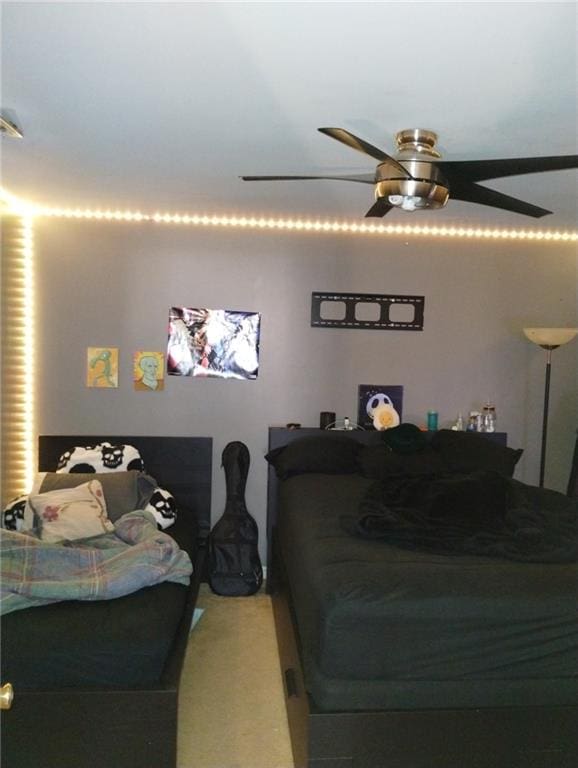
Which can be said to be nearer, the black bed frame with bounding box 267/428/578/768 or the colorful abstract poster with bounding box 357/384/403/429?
the black bed frame with bounding box 267/428/578/768

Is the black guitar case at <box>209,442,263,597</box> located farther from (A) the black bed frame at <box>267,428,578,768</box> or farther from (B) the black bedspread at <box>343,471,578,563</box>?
(A) the black bed frame at <box>267,428,578,768</box>

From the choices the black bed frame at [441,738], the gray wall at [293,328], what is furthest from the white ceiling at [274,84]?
the black bed frame at [441,738]

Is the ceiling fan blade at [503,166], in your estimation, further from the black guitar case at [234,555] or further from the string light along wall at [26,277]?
the black guitar case at [234,555]

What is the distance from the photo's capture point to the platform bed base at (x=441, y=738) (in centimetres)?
157

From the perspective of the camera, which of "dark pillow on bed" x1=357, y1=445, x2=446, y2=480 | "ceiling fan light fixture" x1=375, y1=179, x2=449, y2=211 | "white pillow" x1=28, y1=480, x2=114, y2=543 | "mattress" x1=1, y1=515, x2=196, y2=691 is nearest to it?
"mattress" x1=1, y1=515, x2=196, y2=691

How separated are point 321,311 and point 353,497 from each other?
55.8 inches

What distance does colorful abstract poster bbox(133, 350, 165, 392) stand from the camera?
3539 mm

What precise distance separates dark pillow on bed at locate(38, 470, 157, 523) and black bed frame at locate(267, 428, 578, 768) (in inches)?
60.0

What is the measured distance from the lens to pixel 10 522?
2.70 meters

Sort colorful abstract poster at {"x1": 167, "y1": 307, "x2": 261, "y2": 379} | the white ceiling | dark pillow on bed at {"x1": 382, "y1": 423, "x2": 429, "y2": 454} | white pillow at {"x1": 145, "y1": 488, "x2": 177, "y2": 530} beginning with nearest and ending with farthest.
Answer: the white ceiling < white pillow at {"x1": 145, "y1": 488, "x2": 177, "y2": 530} < dark pillow on bed at {"x1": 382, "y1": 423, "x2": 429, "y2": 454} < colorful abstract poster at {"x1": 167, "y1": 307, "x2": 261, "y2": 379}

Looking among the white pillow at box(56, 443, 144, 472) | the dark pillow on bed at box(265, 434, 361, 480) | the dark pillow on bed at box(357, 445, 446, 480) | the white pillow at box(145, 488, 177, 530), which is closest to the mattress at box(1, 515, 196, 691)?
the white pillow at box(145, 488, 177, 530)

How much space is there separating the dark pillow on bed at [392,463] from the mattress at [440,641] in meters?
1.43

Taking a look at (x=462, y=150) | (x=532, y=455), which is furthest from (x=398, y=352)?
(x=462, y=150)

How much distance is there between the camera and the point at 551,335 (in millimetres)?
3350
